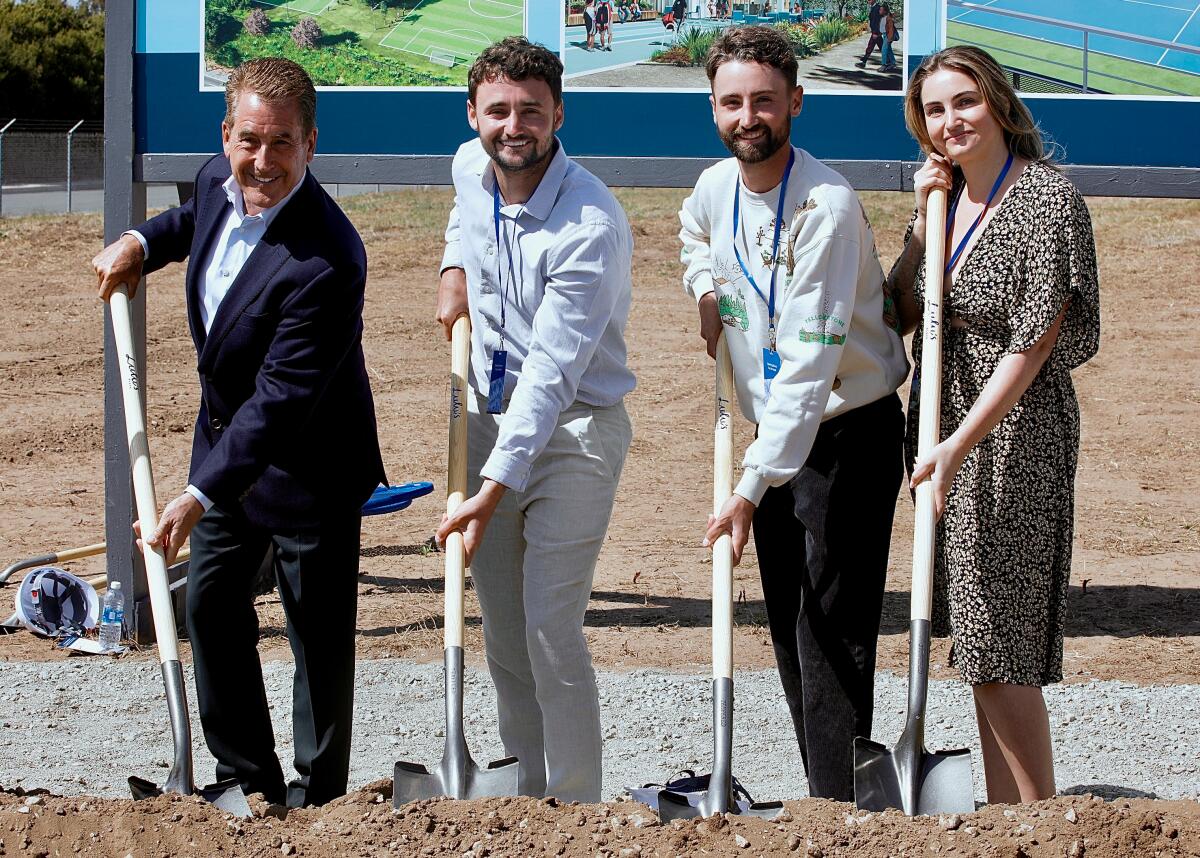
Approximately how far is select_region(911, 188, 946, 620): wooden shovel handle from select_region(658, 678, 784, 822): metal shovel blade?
505mm

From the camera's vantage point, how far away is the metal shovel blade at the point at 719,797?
3271 mm

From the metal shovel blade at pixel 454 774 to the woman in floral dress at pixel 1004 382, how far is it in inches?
44.4

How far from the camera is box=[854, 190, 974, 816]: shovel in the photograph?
3.29m

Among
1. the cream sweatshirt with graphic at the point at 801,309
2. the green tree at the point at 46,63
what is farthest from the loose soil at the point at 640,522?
the green tree at the point at 46,63

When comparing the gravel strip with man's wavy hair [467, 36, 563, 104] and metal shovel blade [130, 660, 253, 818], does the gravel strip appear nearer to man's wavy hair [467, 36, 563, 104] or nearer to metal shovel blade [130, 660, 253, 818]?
metal shovel blade [130, 660, 253, 818]

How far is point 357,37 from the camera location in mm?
5480

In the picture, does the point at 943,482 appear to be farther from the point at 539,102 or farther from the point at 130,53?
the point at 130,53

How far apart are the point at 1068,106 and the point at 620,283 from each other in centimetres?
266

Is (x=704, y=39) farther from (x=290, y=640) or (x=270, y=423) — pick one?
(x=290, y=640)

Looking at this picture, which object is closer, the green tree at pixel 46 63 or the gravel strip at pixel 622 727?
the gravel strip at pixel 622 727

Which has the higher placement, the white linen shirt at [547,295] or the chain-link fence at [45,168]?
the chain-link fence at [45,168]

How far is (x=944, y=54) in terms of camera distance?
3.38 m

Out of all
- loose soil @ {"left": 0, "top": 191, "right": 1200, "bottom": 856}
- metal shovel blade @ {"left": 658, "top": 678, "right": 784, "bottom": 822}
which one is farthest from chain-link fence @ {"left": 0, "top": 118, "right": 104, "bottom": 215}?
metal shovel blade @ {"left": 658, "top": 678, "right": 784, "bottom": 822}

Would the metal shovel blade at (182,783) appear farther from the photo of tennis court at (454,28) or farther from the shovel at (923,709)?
the photo of tennis court at (454,28)
